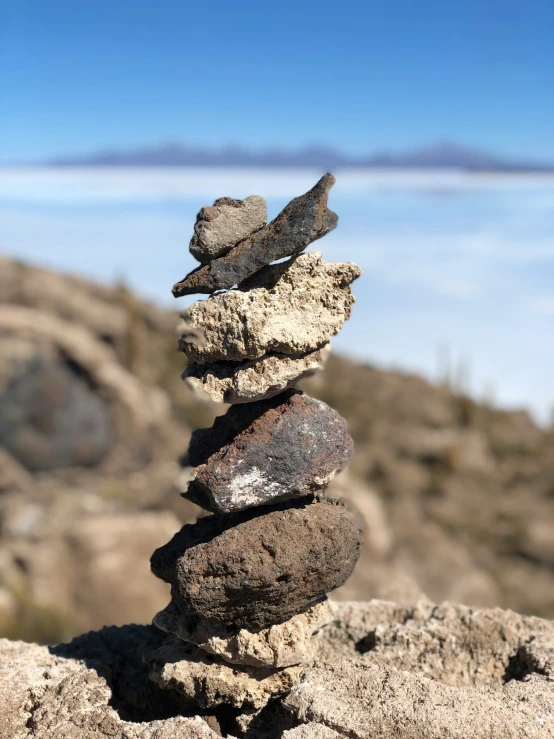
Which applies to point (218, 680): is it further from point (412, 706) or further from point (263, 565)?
point (412, 706)

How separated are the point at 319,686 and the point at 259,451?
168cm

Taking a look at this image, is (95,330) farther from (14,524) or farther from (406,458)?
(406,458)

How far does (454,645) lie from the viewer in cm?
583

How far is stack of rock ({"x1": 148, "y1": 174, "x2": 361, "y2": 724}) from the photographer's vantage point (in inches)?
175

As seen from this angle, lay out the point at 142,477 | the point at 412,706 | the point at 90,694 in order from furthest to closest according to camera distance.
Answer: the point at 142,477 < the point at 90,694 < the point at 412,706

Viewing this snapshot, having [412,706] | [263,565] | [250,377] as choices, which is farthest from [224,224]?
[412,706]

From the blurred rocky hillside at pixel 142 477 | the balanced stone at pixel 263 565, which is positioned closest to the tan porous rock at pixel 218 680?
the balanced stone at pixel 263 565

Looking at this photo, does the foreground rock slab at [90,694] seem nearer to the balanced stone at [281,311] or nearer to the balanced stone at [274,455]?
the balanced stone at [274,455]

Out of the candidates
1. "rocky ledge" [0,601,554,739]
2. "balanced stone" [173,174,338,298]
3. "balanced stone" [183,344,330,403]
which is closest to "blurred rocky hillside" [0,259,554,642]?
"rocky ledge" [0,601,554,739]

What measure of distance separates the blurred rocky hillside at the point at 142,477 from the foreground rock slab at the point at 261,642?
4151 mm

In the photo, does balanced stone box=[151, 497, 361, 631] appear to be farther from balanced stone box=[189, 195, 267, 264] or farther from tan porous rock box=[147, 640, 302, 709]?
balanced stone box=[189, 195, 267, 264]

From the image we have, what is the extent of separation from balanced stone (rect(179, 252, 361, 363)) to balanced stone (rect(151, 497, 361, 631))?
3.91 ft

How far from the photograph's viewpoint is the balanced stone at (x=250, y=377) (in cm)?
445

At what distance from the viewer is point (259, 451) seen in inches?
179
